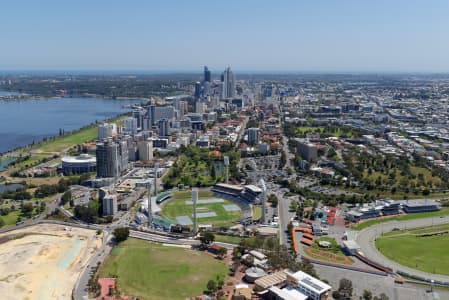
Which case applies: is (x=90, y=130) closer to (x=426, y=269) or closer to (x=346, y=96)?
(x=426, y=269)

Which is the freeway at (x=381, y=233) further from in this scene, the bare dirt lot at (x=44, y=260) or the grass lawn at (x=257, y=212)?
the bare dirt lot at (x=44, y=260)

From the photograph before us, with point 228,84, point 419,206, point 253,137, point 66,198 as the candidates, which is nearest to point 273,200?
point 419,206

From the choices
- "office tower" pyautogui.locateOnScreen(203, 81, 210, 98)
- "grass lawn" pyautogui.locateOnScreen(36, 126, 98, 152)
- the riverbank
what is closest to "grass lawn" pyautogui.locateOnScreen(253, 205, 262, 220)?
the riverbank

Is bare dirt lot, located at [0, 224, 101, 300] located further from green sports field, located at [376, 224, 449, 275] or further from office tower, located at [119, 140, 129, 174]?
green sports field, located at [376, 224, 449, 275]

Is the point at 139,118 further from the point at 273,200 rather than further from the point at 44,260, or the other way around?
the point at 44,260

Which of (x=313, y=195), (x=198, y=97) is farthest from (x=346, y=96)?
(x=313, y=195)
